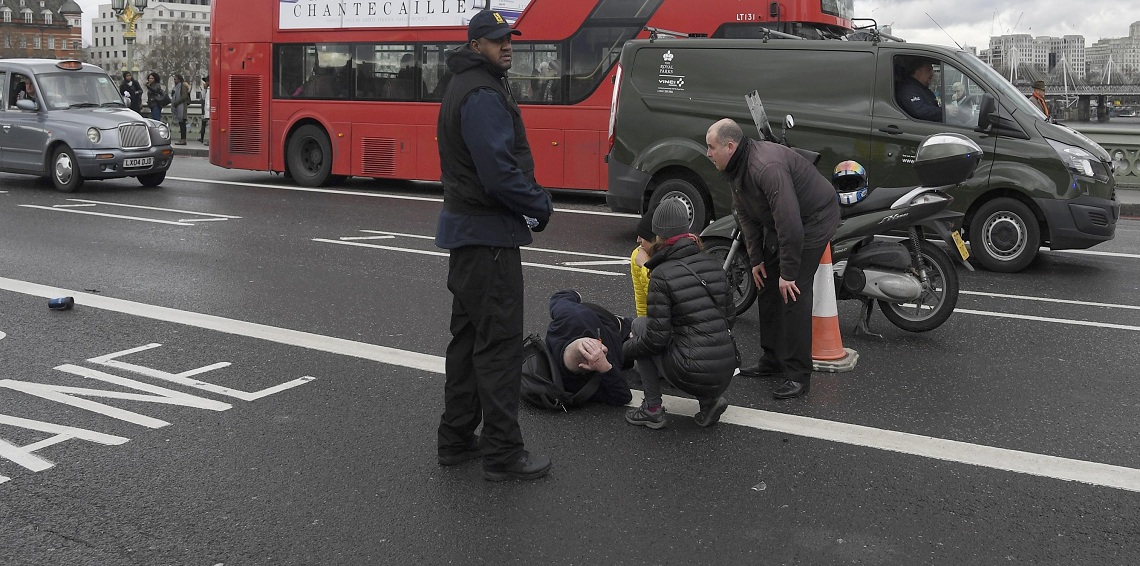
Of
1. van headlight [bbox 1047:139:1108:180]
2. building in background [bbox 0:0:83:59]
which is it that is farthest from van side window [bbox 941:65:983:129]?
building in background [bbox 0:0:83:59]

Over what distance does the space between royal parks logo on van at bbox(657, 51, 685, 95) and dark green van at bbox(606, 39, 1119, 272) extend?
0.01 meters

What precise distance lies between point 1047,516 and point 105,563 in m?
3.41

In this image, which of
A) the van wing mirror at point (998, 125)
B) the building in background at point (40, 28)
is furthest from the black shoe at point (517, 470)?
the building in background at point (40, 28)

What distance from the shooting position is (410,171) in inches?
682

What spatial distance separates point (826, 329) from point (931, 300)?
1170 mm

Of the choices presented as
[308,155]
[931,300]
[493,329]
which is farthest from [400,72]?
[493,329]

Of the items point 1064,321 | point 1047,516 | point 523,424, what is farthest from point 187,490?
point 1064,321

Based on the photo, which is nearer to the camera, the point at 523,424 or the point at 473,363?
the point at 473,363

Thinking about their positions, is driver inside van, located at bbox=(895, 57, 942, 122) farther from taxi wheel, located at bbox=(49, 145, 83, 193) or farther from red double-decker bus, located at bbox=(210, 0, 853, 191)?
taxi wheel, located at bbox=(49, 145, 83, 193)

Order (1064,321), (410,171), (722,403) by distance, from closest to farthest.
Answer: (722,403)
(1064,321)
(410,171)

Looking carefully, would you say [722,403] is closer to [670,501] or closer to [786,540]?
[670,501]

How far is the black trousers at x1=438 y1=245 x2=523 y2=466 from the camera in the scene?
15.0ft

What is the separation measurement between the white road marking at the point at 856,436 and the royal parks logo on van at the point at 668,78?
5.65 m

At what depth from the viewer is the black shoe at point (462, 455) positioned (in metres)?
4.81
